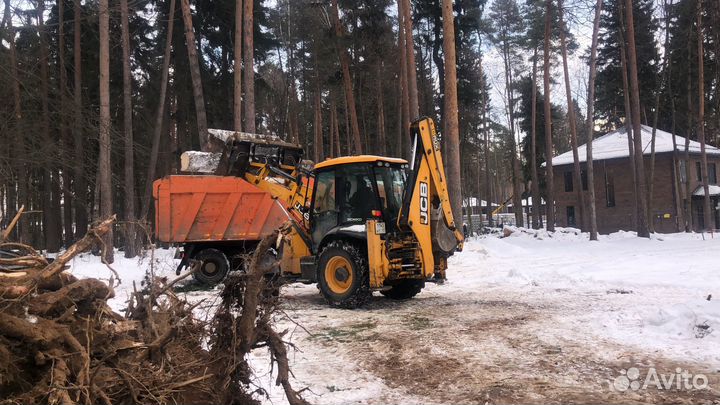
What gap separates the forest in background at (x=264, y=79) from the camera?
43.0 ft

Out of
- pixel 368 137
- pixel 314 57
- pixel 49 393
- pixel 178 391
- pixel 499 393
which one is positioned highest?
pixel 314 57

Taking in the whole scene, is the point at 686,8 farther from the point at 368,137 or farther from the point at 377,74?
the point at 368,137

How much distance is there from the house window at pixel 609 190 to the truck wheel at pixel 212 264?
3476cm

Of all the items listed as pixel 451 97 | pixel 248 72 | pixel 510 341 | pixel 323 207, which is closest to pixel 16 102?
pixel 248 72

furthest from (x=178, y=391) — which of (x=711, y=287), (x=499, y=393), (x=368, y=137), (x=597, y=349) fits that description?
(x=368, y=137)

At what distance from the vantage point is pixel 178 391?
3.38 metres

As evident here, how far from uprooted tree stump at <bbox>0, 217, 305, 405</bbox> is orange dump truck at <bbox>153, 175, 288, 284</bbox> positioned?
24.4 feet

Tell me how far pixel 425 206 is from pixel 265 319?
5.28 m

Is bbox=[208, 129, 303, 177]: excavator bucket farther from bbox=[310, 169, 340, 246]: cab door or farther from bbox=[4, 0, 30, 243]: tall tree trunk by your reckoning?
bbox=[4, 0, 30, 243]: tall tree trunk

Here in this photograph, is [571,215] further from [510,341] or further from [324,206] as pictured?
[510,341]

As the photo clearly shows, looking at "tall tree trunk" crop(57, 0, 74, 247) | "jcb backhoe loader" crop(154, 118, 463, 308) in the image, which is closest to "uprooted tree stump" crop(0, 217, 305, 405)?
"jcb backhoe loader" crop(154, 118, 463, 308)

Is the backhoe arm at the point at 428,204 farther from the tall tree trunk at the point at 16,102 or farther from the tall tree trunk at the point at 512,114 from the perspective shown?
the tall tree trunk at the point at 512,114

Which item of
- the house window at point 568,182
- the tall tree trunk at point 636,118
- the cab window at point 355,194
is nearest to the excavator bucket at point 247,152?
the cab window at point 355,194

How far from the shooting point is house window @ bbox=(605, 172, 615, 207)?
38.7 meters
